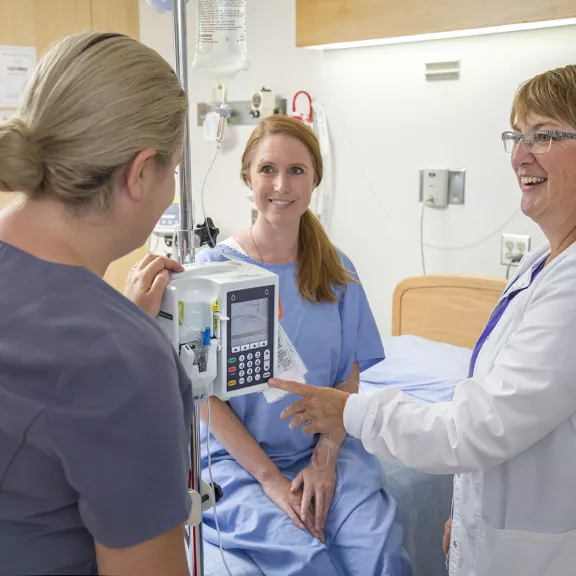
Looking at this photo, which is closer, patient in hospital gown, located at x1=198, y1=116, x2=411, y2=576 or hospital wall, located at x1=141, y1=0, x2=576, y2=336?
patient in hospital gown, located at x1=198, y1=116, x2=411, y2=576

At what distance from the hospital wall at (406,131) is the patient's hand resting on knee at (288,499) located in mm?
1400

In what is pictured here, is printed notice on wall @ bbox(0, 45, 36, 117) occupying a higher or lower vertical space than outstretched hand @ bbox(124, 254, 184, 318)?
higher

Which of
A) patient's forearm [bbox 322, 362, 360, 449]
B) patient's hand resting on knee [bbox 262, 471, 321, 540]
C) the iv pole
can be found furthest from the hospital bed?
the iv pole

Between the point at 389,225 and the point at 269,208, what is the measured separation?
1.18 meters

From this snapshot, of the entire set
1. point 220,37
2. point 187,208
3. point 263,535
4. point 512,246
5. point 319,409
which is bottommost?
point 263,535

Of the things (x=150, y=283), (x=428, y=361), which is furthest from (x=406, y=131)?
(x=150, y=283)

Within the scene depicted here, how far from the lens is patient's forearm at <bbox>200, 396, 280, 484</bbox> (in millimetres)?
1662

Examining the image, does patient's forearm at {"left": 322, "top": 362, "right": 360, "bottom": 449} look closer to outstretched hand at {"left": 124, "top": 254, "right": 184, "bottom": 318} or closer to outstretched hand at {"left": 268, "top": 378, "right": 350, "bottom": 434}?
outstretched hand at {"left": 268, "top": 378, "right": 350, "bottom": 434}

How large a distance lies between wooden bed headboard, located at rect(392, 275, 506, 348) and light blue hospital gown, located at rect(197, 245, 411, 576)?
847 mm

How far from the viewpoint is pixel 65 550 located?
0.86 m

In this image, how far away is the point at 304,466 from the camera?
1.75 metres

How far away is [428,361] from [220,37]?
148cm

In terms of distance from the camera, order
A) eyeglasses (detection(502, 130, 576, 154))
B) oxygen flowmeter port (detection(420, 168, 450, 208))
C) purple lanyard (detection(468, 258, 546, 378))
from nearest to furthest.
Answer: eyeglasses (detection(502, 130, 576, 154)), purple lanyard (detection(468, 258, 546, 378)), oxygen flowmeter port (detection(420, 168, 450, 208))

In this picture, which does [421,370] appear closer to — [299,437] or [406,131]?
[299,437]
